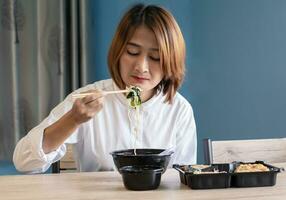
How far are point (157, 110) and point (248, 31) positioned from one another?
45.0 inches

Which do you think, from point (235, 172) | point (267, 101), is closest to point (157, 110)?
point (235, 172)

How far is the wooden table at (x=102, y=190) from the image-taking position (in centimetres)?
104

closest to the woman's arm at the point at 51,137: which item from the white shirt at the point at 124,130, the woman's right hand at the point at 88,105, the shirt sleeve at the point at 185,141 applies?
the woman's right hand at the point at 88,105

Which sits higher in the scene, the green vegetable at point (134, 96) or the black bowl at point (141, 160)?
the green vegetable at point (134, 96)

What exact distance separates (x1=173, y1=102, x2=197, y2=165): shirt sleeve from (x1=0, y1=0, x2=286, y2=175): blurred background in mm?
973

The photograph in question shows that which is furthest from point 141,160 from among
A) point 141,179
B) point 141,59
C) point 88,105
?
point 141,59

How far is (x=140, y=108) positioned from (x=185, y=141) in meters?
0.22

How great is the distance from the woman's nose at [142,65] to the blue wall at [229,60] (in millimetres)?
1234

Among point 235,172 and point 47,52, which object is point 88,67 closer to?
point 47,52

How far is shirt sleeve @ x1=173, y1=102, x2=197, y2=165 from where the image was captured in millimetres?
1670

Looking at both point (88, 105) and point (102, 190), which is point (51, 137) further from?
point (102, 190)

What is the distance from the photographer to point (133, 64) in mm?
1521

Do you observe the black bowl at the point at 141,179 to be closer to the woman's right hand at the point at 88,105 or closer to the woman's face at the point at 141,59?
the woman's right hand at the point at 88,105

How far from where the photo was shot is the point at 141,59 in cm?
151
